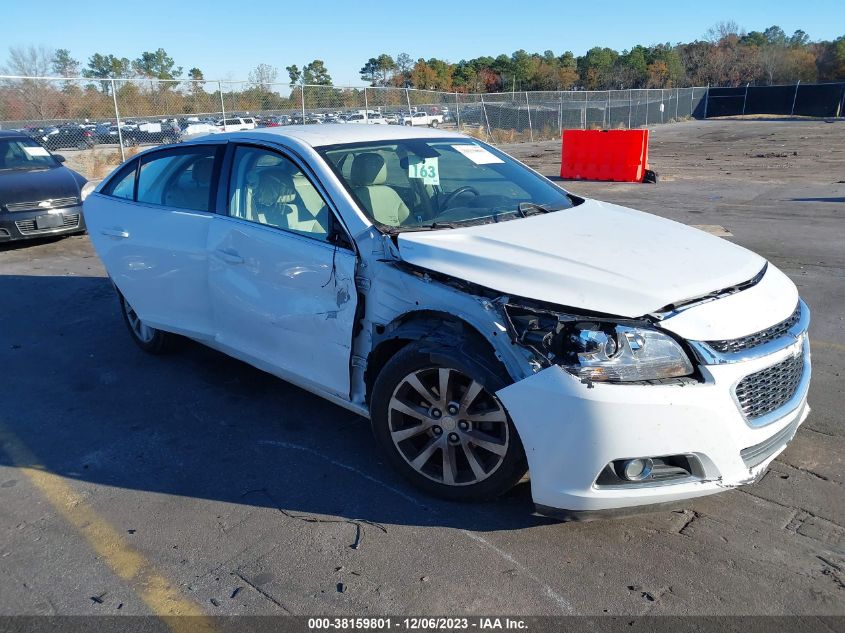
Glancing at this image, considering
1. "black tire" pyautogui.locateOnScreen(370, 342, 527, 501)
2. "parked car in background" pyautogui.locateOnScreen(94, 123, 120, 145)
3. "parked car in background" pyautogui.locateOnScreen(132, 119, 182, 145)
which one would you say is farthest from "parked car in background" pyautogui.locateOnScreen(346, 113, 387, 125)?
"black tire" pyautogui.locateOnScreen(370, 342, 527, 501)

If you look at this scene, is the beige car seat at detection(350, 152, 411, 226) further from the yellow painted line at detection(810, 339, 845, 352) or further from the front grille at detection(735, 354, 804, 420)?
the yellow painted line at detection(810, 339, 845, 352)

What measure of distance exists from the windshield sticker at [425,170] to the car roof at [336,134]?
0.28 meters

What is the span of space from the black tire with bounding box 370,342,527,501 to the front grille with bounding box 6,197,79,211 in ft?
27.4

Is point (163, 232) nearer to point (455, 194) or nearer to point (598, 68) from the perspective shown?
point (455, 194)

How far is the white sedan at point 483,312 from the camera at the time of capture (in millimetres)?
2715

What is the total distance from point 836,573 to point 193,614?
98.5 inches

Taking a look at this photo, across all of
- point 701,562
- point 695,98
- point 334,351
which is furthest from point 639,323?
point 695,98

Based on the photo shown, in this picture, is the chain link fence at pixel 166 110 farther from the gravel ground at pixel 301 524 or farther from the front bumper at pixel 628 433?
the front bumper at pixel 628 433

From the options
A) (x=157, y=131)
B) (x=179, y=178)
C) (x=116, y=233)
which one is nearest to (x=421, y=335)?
(x=179, y=178)

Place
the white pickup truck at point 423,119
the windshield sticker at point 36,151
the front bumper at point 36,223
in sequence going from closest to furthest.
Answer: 1. the front bumper at point 36,223
2. the windshield sticker at point 36,151
3. the white pickup truck at point 423,119

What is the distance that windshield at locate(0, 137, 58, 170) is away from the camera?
1059 centimetres

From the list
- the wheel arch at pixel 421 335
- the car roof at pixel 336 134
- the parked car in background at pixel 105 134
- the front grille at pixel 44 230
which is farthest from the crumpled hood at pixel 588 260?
the parked car in background at pixel 105 134

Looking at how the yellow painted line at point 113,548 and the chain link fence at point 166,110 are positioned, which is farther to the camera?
the chain link fence at point 166,110

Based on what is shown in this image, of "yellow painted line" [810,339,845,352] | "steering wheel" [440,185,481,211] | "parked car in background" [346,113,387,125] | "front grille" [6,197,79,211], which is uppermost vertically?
"steering wheel" [440,185,481,211]
